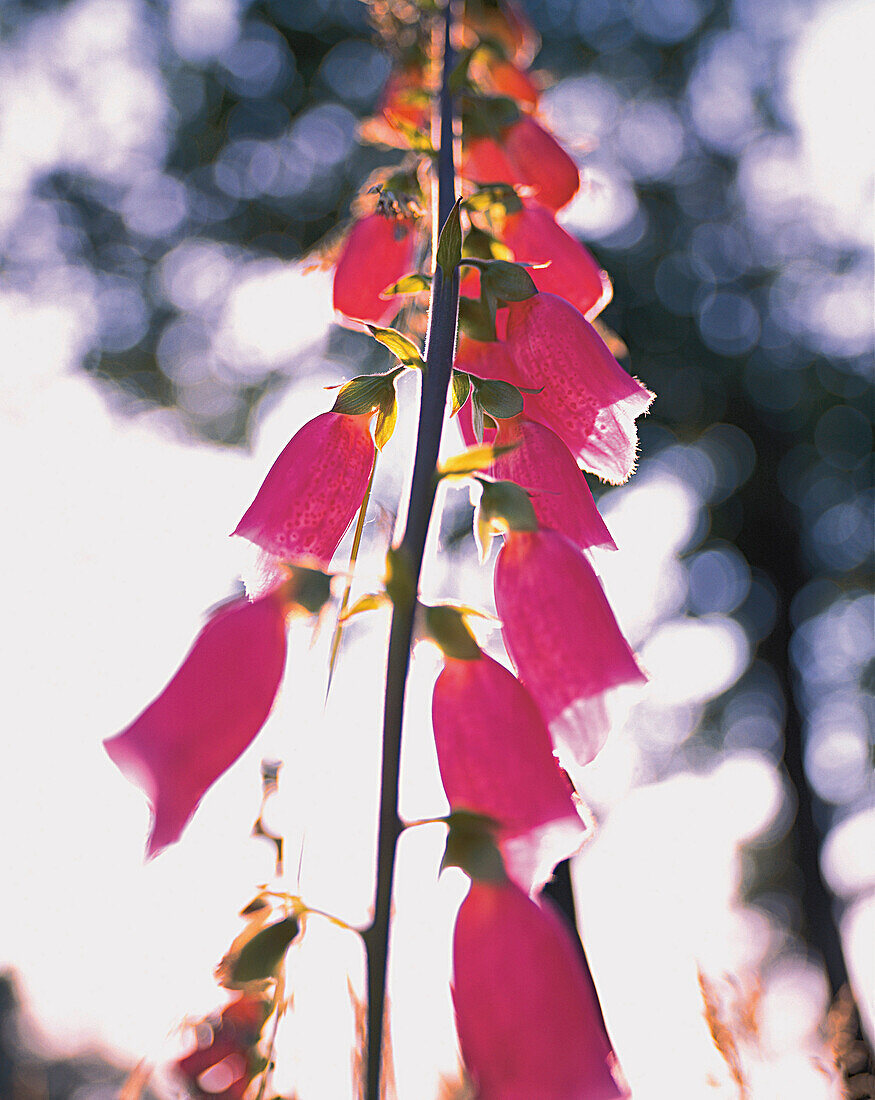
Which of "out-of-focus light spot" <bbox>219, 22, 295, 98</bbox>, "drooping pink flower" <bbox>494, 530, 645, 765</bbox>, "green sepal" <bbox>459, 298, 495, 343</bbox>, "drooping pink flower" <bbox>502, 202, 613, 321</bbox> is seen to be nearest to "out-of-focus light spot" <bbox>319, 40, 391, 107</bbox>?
"out-of-focus light spot" <bbox>219, 22, 295, 98</bbox>

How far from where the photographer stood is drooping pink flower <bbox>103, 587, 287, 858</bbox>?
42 cm

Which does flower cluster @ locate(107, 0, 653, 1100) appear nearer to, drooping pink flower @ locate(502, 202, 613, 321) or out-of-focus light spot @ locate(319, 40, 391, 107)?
drooping pink flower @ locate(502, 202, 613, 321)

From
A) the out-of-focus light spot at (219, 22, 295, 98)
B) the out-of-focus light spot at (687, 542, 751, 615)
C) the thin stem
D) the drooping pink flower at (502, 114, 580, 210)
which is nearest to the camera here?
the thin stem

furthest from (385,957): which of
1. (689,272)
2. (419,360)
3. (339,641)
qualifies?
(689,272)

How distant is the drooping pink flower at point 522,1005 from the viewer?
0.37 m

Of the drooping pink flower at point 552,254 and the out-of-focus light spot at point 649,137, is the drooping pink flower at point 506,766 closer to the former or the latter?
the drooping pink flower at point 552,254

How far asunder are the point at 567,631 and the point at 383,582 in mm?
109

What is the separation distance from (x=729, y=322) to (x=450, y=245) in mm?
4073

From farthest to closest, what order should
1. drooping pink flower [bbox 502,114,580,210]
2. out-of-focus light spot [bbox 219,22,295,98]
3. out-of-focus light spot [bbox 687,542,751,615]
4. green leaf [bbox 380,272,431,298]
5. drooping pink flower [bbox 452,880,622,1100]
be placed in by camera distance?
out-of-focus light spot [bbox 687,542,751,615]
out-of-focus light spot [bbox 219,22,295,98]
drooping pink flower [bbox 502,114,580,210]
green leaf [bbox 380,272,431,298]
drooping pink flower [bbox 452,880,622,1100]

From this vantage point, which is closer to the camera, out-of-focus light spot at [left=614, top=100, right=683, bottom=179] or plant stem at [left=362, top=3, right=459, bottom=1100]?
plant stem at [left=362, top=3, right=459, bottom=1100]

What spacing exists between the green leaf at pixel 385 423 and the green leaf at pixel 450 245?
0.09 metres

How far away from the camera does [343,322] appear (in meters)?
0.71

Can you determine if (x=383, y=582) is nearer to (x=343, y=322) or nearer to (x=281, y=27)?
(x=343, y=322)

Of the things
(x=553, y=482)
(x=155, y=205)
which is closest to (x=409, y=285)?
(x=553, y=482)
